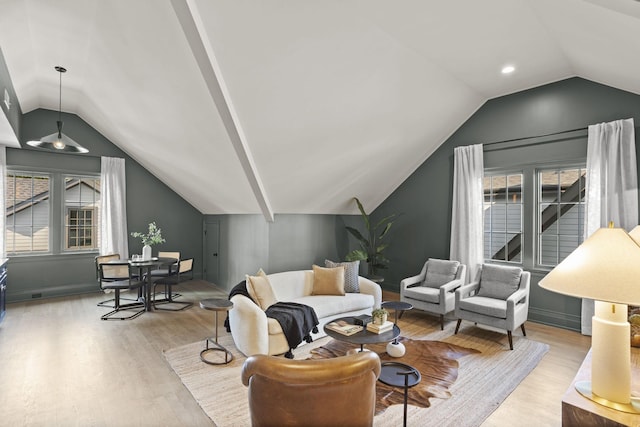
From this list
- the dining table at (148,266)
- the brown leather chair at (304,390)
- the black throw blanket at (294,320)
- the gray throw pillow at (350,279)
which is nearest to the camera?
the brown leather chair at (304,390)

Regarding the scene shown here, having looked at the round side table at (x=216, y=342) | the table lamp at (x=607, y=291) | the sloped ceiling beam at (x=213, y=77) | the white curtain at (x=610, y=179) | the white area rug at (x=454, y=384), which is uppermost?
the sloped ceiling beam at (x=213, y=77)

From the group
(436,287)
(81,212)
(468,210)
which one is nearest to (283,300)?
(436,287)

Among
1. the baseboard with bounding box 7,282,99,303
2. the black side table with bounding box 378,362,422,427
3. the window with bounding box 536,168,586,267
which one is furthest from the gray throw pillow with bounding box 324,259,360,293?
the baseboard with bounding box 7,282,99,303

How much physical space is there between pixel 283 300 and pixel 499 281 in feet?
9.36

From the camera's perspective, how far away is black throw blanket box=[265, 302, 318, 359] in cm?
348

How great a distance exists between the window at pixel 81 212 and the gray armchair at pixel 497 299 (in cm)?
667

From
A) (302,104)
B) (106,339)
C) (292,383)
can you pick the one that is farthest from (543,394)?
(106,339)

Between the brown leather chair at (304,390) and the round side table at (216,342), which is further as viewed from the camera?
the round side table at (216,342)

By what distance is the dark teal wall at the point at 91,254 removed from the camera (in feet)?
19.0

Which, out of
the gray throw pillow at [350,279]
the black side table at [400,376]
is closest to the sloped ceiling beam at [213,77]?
the gray throw pillow at [350,279]

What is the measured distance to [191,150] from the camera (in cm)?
485

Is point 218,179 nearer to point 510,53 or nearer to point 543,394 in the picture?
point 510,53

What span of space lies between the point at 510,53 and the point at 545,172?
197cm

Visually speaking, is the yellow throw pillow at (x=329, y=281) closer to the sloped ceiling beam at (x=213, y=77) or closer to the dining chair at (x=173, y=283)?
the sloped ceiling beam at (x=213, y=77)
